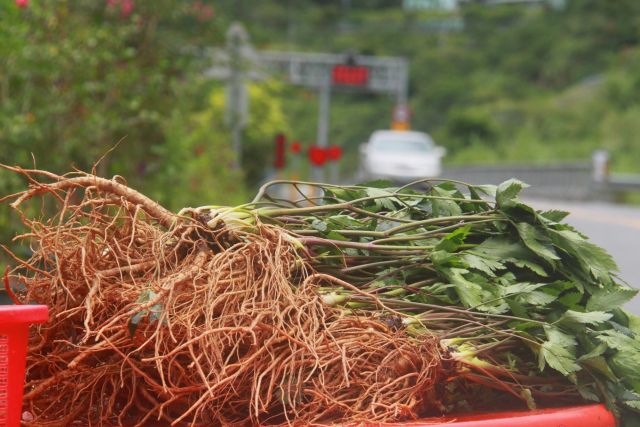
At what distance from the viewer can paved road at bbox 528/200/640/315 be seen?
12875mm

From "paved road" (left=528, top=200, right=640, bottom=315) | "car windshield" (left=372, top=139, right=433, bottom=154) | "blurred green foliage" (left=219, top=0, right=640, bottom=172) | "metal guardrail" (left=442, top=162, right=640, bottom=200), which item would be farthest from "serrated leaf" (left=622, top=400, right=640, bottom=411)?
"blurred green foliage" (left=219, top=0, right=640, bottom=172)

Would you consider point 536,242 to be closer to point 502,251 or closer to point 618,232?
point 502,251

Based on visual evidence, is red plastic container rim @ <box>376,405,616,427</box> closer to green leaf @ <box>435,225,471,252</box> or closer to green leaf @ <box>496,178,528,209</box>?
green leaf @ <box>435,225,471,252</box>

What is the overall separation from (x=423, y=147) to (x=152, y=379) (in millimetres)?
28071

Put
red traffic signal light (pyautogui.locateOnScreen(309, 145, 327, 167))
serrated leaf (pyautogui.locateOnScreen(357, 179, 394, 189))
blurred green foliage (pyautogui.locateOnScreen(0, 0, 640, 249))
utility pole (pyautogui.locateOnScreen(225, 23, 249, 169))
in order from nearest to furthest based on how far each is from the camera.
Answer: serrated leaf (pyautogui.locateOnScreen(357, 179, 394, 189))
blurred green foliage (pyautogui.locateOnScreen(0, 0, 640, 249))
utility pole (pyautogui.locateOnScreen(225, 23, 249, 169))
red traffic signal light (pyautogui.locateOnScreen(309, 145, 327, 167))

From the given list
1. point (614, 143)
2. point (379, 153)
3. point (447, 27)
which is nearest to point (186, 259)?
point (379, 153)

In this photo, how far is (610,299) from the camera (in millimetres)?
3426

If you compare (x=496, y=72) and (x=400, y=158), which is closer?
(x=400, y=158)

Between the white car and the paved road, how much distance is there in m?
5.43

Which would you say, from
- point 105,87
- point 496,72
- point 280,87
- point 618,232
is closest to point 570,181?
point 280,87

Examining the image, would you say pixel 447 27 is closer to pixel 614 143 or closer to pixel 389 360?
pixel 614 143

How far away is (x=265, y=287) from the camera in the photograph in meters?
3.06

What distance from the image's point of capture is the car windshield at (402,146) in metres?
30.5

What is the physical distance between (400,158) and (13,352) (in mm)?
27270
